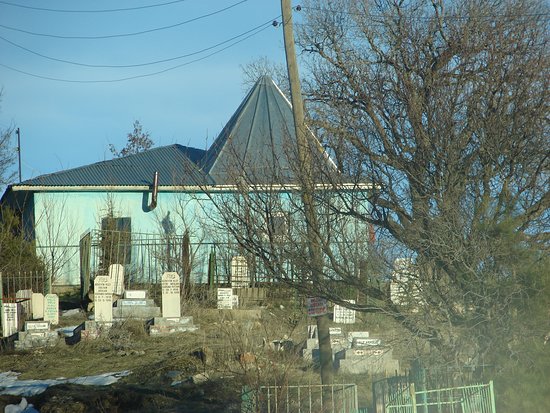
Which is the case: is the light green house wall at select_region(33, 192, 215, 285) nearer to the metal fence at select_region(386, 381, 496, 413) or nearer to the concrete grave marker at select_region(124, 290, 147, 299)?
the concrete grave marker at select_region(124, 290, 147, 299)

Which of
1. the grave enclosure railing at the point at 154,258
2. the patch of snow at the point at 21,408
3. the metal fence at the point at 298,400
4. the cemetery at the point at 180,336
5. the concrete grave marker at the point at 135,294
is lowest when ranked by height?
the patch of snow at the point at 21,408

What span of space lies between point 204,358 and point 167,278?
4.62 m

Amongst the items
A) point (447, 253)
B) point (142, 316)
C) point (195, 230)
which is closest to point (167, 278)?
point (142, 316)

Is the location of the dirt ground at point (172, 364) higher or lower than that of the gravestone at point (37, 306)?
lower

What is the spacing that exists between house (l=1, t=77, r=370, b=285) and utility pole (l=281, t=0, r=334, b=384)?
1105cm

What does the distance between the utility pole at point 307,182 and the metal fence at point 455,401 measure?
201 cm

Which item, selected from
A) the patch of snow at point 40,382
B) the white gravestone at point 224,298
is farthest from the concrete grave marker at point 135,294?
the patch of snow at point 40,382

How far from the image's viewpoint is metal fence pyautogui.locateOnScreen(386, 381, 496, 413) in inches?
343

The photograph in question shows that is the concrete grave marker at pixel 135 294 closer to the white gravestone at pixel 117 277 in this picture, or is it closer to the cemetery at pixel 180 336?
the cemetery at pixel 180 336

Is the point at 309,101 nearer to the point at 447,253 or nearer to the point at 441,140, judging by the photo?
the point at 441,140

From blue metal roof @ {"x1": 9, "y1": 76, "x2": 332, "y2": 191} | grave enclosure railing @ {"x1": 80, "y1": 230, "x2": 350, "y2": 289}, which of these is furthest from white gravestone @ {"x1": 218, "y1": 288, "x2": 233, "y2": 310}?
blue metal roof @ {"x1": 9, "y1": 76, "x2": 332, "y2": 191}

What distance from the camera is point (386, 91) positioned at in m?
10.6

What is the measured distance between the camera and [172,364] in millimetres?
14469

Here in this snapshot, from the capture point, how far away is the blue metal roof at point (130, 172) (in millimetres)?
27031
